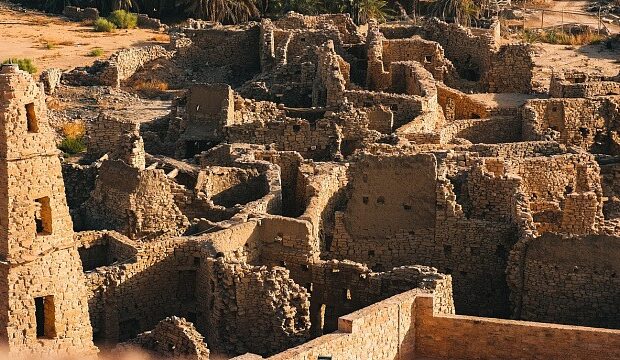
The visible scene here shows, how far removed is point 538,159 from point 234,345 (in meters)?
9.37

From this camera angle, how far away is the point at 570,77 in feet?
165

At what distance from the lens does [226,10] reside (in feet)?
217

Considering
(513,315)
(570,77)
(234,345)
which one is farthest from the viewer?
(570,77)

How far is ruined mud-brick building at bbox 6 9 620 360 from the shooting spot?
2941 centimetres

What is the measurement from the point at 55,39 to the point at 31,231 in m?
37.2

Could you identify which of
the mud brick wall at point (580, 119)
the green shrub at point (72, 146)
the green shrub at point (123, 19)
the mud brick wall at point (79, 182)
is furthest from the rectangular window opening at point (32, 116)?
the green shrub at point (123, 19)

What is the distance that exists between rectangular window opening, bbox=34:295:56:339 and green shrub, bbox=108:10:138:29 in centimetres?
3958

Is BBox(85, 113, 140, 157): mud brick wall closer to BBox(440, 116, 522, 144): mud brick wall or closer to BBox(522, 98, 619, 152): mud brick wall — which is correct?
BBox(440, 116, 522, 144): mud brick wall

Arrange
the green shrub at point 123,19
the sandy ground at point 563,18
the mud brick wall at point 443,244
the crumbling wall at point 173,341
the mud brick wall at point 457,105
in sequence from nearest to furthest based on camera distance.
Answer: the crumbling wall at point 173,341 → the mud brick wall at point 443,244 → the mud brick wall at point 457,105 → the green shrub at point 123,19 → the sandy ground at point 563,18

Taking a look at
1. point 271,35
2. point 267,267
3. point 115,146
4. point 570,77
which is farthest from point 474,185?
point 271,35

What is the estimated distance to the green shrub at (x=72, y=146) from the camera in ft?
144

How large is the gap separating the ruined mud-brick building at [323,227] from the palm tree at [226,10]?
19117 millimetres

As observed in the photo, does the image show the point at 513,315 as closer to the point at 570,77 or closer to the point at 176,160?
the point at 176,160

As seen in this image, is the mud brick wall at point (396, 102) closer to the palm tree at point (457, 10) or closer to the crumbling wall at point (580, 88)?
the crumbling wall at point (580, 88)
